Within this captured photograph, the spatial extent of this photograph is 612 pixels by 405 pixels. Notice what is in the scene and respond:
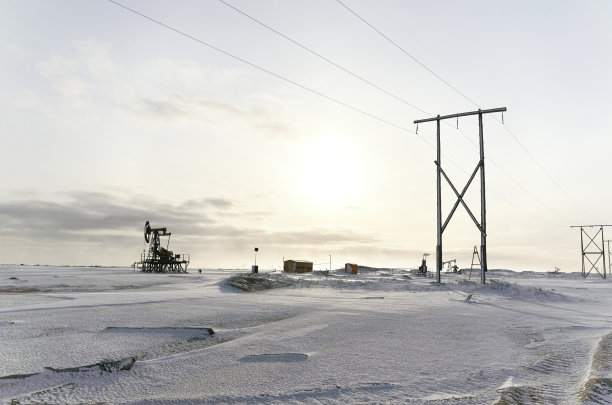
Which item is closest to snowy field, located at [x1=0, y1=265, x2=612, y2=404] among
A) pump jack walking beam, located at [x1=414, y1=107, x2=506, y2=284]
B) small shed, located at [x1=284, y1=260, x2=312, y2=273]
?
pump jack walking beam, located at [x1=414, y1=107, x2=506, y2=284]

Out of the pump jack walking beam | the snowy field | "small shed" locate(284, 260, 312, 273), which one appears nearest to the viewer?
the snowy field

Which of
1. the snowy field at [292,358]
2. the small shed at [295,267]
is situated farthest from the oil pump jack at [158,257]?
the snowy field at [292,358]

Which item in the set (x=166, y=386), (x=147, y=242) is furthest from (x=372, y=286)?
(x=147, y=242)

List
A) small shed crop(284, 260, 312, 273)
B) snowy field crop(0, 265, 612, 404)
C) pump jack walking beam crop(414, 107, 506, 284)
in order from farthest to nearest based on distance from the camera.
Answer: small shed crop(284, 260, 312, 273), pump jack walking beam crop(414, 107, 506, 284), snowy field crop(0, 265, 612, 404)

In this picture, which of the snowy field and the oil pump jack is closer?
the snowy field

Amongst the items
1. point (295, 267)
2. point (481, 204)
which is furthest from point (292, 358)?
point (295, 267)

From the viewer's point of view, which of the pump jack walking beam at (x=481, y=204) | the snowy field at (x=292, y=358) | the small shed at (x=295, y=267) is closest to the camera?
the snowy field at (x=292, y=358)

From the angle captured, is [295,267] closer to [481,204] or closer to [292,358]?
[481,204]

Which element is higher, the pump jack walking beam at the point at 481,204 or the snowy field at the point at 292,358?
the pump jack walking beam at the point at 481,204

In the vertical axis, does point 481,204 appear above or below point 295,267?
above

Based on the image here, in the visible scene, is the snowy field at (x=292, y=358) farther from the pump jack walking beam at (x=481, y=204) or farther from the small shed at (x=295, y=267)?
the small shed at (x=295, y=267)

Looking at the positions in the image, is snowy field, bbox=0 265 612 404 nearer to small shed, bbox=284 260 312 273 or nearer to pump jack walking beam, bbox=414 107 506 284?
pump jack walking beam, bbox=414 107 506 284

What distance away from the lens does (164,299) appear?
A: 453 inches

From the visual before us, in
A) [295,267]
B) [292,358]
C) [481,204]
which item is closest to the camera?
[292,358]
